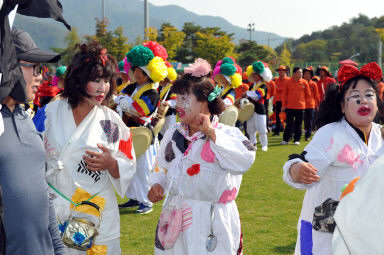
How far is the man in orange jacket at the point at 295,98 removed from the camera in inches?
516

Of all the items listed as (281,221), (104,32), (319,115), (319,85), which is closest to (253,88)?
(319,85)

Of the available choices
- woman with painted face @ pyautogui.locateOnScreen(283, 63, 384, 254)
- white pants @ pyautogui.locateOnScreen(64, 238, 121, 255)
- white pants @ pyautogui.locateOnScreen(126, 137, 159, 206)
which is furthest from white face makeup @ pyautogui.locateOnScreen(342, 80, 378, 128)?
white pants @ pyautogui.locateOnScreen(126, 137, 159, 206)

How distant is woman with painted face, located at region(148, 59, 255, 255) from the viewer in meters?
3.21

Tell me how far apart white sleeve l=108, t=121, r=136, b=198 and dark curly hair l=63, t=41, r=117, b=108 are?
403 millimetres

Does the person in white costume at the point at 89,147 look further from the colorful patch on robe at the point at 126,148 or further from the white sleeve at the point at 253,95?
the white sleeve at the point at 253,95

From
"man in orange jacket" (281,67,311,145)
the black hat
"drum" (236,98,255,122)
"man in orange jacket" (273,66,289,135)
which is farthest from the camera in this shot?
"man in orange jacket" (273,66,289,135)

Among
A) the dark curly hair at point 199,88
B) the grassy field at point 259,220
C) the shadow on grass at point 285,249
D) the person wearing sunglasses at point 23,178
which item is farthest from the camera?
the grassy field at point 259,220

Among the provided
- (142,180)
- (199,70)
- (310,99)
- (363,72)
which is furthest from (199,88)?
(310,99)

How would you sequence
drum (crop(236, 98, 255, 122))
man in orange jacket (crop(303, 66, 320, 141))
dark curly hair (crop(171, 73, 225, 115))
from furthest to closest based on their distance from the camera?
man in orange jacket (crop(303, 66, 320, 141)) → drum (crop(236, 98, 255, 122)) → dark curly hair (crop(171, 73, 225, 115))

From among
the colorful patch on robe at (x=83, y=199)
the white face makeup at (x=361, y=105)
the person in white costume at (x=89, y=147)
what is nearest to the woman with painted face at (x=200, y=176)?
the person in white costume at (x=89, y=147)

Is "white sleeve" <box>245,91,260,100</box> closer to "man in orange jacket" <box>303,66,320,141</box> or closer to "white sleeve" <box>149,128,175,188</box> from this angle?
"man in orange jacket" <box>303,66,320,141</box>

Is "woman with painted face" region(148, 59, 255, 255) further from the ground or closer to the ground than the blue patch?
further from the ground

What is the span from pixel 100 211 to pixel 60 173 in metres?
0.39

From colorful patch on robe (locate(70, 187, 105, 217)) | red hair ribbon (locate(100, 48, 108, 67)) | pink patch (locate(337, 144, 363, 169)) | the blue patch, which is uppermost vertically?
red hair ribbon (locate(100, 48, 108, 67))
